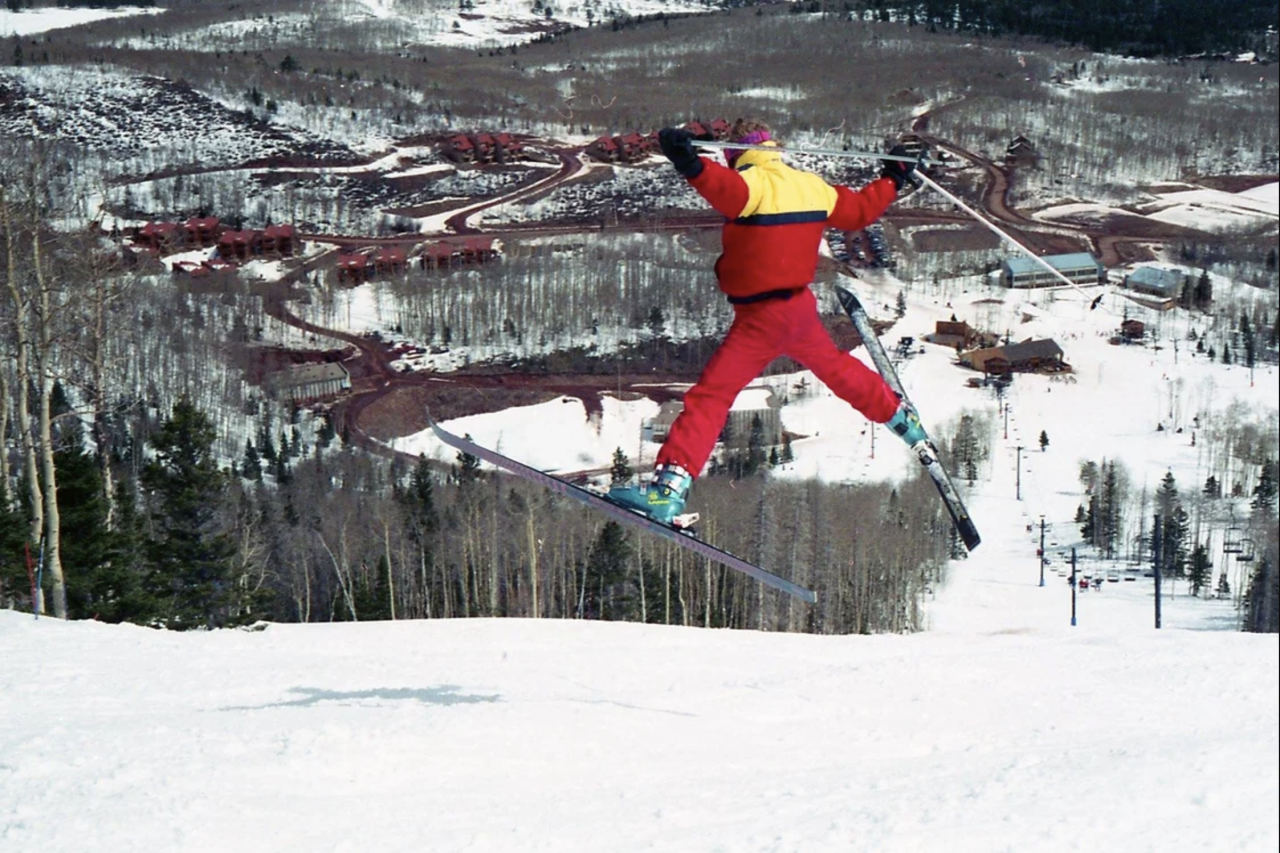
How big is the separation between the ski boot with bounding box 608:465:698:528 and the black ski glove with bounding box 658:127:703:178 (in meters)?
1.11

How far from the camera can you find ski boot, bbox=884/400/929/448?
5418 mm

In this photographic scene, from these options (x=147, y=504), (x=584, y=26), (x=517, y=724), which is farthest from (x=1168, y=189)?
(x=517, y=724)

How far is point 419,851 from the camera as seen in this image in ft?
14.8

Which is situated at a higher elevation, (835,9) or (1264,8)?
(1264,8)

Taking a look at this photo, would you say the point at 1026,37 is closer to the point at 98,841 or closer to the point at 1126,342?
the point at 1126,342

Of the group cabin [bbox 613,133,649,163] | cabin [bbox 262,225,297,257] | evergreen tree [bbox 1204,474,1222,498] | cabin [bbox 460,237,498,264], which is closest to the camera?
cabin [bbox 613,133,649,163]

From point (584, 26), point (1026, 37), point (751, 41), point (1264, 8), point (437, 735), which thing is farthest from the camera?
point (1264, 8)

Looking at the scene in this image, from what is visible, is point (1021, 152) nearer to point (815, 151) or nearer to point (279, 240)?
point (279, 240)

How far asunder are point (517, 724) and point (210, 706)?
157 cm

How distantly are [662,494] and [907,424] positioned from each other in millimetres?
984

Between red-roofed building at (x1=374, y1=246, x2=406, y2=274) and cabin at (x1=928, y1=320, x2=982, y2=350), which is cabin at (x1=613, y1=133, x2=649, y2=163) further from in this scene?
red-roofed building at (x1=374, y1=246, x2=406, y2=274)

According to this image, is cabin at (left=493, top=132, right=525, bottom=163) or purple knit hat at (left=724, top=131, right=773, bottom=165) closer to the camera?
purple knit hat at (left=724, top=131, right=773, bottom=165)

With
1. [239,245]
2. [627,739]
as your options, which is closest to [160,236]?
[239,245]

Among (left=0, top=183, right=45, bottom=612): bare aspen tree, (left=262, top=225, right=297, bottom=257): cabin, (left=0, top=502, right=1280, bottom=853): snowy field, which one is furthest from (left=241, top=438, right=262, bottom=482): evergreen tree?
(left=0, top=502, right=1280, bottom=853): snowy field
